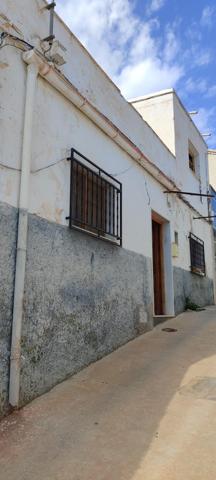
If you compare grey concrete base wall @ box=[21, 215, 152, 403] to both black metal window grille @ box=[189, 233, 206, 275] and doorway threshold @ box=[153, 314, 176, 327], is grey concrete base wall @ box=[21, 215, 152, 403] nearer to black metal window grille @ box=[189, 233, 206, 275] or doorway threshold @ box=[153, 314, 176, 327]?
doorway threshold @ box=[153, 314, 176, 327]

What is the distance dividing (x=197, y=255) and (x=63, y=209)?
22.0 feet

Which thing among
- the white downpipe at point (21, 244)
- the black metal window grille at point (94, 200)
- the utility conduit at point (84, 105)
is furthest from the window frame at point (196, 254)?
the white downpipe at point (21, 244)

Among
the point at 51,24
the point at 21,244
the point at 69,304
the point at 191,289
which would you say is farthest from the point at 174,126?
the point at 21,244

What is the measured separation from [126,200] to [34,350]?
3.16m

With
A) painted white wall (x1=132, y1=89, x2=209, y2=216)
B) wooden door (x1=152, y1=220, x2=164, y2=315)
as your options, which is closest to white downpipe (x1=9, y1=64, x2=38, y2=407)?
wooden door (x1=152, y1=220, x2=164, y2=315)

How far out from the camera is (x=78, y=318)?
4508 millimetres

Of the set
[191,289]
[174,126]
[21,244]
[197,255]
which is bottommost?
[191,289]

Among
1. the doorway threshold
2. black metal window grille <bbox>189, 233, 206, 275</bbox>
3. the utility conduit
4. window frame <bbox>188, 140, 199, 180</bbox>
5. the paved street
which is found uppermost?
window frame <bbox>188, 140, 199, 180</bbox>

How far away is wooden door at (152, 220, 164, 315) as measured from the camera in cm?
809

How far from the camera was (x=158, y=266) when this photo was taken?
Answer: 27.2 feet

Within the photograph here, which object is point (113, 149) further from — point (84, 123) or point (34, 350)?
point (34, 350)

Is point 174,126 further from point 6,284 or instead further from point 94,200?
point 6,284

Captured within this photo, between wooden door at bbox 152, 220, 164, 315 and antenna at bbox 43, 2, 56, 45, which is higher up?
antenna at bbox 43, 2, 56, 45

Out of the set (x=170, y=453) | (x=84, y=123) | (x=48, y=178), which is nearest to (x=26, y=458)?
(x=170, y=453)
